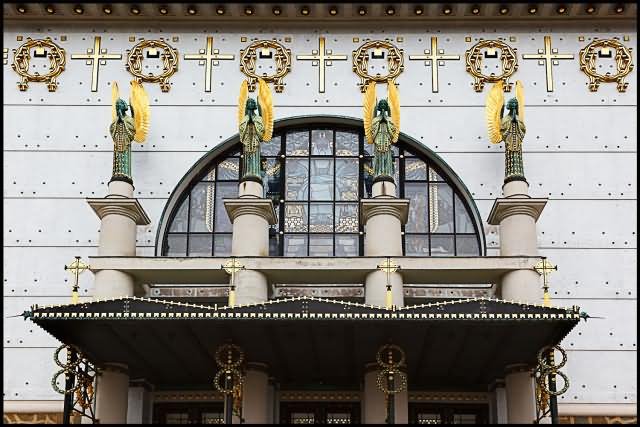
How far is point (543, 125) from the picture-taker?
24.0 m

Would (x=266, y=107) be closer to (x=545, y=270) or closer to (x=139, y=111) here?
(x=139, y=111)

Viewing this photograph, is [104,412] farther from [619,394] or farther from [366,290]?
[619,394]

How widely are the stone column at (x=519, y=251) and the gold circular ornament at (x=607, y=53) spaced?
373 centimetres

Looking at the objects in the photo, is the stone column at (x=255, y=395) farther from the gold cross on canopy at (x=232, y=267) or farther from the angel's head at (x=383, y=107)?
the angel's head at (x=383, y=107)

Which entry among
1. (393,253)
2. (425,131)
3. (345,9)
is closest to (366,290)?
(393,253)

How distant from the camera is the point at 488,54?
80.8ft

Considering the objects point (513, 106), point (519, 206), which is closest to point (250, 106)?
point (513, 106)

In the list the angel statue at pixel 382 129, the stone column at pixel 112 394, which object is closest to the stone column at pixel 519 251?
the angel statue at pixel 382 129

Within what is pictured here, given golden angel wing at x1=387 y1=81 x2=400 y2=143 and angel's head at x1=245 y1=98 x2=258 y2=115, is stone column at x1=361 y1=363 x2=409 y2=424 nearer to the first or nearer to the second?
golden angel wing at x1=387 y1=81 x2=400 y2=143

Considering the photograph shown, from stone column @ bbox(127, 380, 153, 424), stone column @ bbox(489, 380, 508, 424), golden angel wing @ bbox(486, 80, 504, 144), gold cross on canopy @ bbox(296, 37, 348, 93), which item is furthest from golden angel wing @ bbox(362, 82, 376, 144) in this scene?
stone column @ bbox(127, 380, 153, 424)

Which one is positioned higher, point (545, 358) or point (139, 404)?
point (545, 358)

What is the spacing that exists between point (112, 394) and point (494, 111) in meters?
10.1

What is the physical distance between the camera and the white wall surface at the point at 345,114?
22266mm

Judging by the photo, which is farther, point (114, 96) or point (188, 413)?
point (114, 96)
